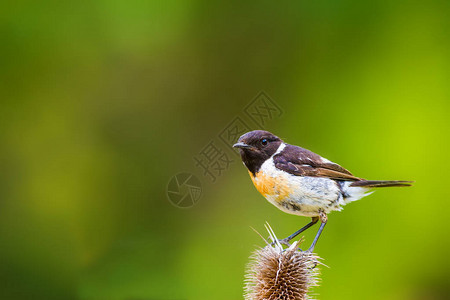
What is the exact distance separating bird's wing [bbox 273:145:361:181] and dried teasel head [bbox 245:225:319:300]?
50 centimetres

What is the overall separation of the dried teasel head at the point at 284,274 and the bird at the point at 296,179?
12 centimetres

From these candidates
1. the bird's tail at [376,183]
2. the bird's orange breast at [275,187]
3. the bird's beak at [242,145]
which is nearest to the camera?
the bird's tail at [376,183]

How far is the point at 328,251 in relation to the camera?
688 centimetres

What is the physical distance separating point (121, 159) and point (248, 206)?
224 centimetres

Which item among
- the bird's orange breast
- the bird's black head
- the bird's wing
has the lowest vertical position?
the bird's orange breast

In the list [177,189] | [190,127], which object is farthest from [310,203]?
[190,127]

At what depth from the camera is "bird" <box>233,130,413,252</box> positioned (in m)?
3.85

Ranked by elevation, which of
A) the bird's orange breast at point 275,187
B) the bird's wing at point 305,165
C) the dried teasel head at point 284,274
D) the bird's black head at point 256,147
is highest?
the bird's wing at point 305,165

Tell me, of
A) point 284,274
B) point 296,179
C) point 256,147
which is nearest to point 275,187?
point 296,179

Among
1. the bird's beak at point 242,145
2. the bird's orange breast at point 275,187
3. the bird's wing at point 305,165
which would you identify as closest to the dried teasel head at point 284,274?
the bird's orange breast at point 275,187

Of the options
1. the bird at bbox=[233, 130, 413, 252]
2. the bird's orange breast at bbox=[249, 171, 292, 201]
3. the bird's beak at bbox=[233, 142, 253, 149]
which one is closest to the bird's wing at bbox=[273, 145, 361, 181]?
the bird at bbox=[233, 130, 413, 252]

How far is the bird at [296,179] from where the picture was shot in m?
3.85

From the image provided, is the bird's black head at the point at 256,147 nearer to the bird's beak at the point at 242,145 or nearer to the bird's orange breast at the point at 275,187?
the bird's beak at the point at 242,145

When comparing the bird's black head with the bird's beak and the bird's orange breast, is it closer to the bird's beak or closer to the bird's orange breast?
the bird's beak
